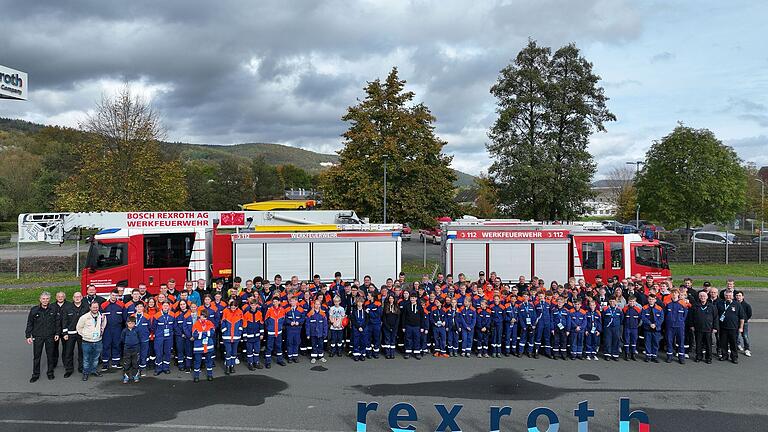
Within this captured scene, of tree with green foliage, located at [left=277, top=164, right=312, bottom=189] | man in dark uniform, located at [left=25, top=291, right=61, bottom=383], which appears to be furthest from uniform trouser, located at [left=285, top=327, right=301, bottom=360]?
tree with green foliage, located at [left=277, top=164, right=312, bottom=189]

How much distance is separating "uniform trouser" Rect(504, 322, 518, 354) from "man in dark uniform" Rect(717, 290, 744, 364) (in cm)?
435

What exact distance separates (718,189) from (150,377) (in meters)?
31.3

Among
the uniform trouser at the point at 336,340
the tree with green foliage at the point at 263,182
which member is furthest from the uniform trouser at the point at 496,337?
the tree with green foliage at the point at 263,182

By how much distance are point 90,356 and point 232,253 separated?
595cm

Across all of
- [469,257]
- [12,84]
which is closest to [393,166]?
[469,257]

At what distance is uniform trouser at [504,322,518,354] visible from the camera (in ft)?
37.7

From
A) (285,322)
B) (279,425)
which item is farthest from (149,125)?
(279,425)

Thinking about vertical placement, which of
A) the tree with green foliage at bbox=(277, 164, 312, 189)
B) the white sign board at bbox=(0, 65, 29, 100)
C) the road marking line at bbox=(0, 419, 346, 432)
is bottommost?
the road marking line at bbox=(0, 419, 346, 432)

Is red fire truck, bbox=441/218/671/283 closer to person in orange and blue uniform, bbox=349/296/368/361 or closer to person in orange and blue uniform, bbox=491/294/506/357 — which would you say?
person in orange and blue uniform, bbox=491/294/506/357

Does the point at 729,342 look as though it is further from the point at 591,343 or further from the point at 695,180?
the point at 695,180

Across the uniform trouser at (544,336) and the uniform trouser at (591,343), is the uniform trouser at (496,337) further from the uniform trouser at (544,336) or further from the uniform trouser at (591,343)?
the uniform trouser at (591,343)

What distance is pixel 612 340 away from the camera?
11203mm

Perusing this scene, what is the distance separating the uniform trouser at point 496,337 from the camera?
11.4 metres

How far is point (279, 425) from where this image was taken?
7.51 m
